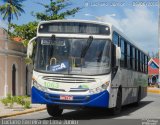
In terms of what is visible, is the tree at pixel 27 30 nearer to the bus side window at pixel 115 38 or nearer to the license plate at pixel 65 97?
the bus side window at pixel 115 38

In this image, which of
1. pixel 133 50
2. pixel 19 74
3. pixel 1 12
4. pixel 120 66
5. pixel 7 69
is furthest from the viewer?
pixel 1 12

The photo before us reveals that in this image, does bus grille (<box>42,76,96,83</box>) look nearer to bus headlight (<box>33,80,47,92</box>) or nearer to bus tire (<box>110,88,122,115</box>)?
bus headlight (<box>33,80,47,92</box>)

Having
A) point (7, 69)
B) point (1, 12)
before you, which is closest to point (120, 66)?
point (7, 69)

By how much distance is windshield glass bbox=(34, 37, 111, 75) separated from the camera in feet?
54.0

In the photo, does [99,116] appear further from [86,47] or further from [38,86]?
[86,47]

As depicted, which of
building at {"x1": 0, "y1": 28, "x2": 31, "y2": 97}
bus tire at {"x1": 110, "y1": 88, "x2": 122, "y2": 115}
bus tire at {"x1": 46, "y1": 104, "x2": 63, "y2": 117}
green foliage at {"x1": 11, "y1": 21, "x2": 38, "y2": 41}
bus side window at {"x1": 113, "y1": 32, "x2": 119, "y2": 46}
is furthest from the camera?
green foliage at {"x1": 11, "y1": 21, "x2": 38, "y2": 41}

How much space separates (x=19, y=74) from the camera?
42.6 metres

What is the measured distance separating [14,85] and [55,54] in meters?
25.2

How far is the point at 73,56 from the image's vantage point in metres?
16.6

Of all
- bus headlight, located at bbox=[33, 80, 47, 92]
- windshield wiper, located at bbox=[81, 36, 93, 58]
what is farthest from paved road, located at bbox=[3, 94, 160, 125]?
windshield wiper, located at bbox=[81, 36, 93, 58]

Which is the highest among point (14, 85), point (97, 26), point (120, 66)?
point (97, 26)

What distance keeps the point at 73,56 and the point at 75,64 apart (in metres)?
0.28

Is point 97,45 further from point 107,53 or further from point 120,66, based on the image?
point 120,66

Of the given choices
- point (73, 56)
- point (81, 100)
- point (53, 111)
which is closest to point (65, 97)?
point (81, 100)
